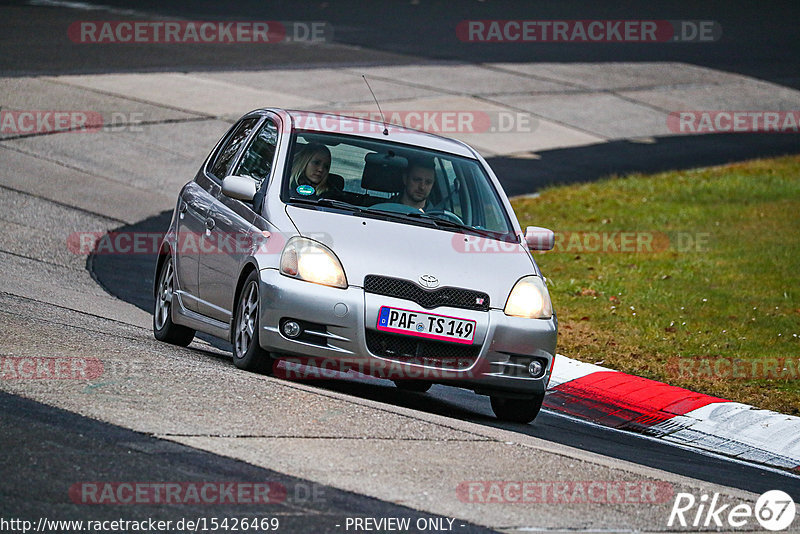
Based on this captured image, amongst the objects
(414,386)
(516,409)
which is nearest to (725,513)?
(516,409)

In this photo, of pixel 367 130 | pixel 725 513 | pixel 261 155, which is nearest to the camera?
pixel 725 513

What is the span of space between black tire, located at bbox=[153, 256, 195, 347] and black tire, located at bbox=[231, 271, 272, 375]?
4.41 ft

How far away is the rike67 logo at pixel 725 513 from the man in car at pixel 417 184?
9.74 ft

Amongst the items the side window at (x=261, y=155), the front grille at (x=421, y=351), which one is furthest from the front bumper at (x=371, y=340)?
the side window at (x=261, y=155)

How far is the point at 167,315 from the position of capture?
980 cm

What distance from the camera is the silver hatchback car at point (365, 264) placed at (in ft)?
25.6

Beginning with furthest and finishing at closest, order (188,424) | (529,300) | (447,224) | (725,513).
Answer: (447,224), (529,300), (188,424), (725,513)

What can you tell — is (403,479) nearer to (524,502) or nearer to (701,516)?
(524,502)

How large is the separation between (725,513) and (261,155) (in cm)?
409

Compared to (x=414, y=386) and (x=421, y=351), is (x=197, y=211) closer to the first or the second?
(x=414, y=386)

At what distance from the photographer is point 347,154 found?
8938 millimetres

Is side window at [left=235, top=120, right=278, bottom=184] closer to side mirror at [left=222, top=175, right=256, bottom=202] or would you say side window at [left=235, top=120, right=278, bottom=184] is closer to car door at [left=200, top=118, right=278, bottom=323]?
car door at [left=200, top=118, right=278, bottom=323]

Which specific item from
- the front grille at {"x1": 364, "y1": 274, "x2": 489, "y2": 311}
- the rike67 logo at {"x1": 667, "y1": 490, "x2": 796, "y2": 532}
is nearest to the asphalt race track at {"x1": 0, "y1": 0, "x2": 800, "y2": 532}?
the rike67 logo at {"x1": 667, "y1": 490, "x2": 796, "y2": 532}

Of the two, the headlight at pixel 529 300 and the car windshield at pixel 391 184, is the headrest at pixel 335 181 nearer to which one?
the car windshield at pixel 391 184
